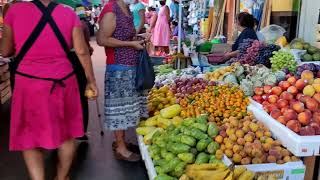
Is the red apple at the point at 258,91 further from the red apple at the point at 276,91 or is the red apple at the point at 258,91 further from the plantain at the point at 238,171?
the plantain at the point at 238,171

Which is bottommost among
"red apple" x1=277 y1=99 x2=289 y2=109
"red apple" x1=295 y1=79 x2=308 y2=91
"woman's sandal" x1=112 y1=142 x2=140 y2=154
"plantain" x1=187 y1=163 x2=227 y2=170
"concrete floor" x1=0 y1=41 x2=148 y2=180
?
"concrete floor" x1=0 y1=41 x2=148 y2=180

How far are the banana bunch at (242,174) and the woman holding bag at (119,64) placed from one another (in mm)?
1358

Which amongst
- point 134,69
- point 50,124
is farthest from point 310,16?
point 50,124

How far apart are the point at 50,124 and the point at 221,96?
1.67 m

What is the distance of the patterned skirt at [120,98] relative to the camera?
337 centimetres

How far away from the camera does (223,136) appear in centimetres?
285

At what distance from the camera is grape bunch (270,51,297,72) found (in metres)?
3.95

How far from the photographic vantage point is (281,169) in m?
2.59

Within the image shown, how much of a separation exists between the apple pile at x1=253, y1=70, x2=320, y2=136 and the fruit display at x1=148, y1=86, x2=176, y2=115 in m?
0.95

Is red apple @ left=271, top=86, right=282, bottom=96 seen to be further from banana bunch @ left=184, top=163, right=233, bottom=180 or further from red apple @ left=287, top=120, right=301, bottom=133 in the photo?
banana bunch @ left=184, top=163, right=233, bottom=180

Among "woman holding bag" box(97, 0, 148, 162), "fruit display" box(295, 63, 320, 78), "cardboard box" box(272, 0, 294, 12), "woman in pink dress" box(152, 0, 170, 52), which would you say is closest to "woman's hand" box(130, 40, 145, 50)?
"woman holding bag" box(97, 0, 148, 162)

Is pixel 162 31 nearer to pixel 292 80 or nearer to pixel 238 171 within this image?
pixel 292 80

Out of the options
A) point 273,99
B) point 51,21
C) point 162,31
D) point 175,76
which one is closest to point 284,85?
point 273,99

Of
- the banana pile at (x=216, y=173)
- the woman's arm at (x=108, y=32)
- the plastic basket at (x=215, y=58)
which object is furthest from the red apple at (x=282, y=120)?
the plastic basket at (x=215, y=58)
